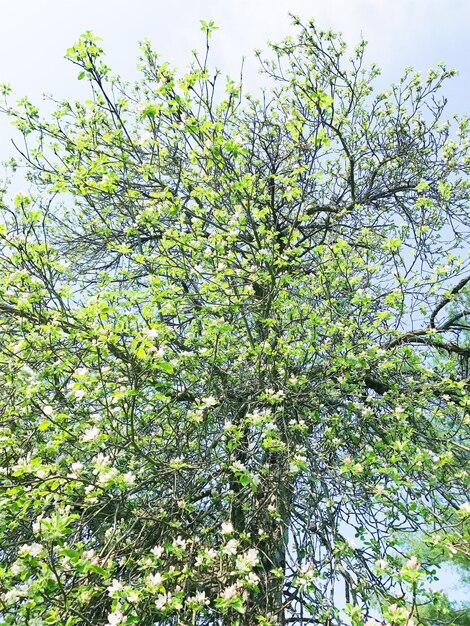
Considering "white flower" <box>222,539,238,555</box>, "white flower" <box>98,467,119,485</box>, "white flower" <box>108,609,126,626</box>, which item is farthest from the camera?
"white flower" <box>222,539,238,555</box>

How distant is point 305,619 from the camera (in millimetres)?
3195

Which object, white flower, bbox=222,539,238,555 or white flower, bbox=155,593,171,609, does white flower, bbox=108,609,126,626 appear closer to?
white flower, bbox=155,593,171,609

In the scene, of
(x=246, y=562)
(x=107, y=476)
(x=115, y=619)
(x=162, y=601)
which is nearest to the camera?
(x=115, y=619)

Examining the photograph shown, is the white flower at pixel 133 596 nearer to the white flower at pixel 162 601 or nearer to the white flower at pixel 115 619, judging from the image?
the white flower at pixel 115 619

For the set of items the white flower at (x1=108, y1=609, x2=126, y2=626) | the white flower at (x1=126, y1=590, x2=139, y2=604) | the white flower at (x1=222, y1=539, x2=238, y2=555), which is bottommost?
the white flower at (x1=108, y1=609, x2=126, y2=626)

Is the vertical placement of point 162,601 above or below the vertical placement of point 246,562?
below

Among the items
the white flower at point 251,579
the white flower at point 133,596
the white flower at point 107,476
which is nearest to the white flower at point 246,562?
the white flower at point 251,579

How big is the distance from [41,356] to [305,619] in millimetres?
2704

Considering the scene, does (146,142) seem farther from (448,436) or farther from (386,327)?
(448,436)

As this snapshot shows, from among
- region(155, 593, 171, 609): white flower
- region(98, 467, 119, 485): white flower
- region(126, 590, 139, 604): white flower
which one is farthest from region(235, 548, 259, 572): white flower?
region(98, 467, 119, 485): white flower

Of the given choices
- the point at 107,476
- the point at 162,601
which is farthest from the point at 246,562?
the point at 107,476

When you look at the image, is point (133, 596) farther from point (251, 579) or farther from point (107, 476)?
point (251, 579)

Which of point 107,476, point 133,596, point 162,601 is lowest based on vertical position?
point 162,601

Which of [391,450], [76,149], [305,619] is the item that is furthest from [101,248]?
[305,619]
